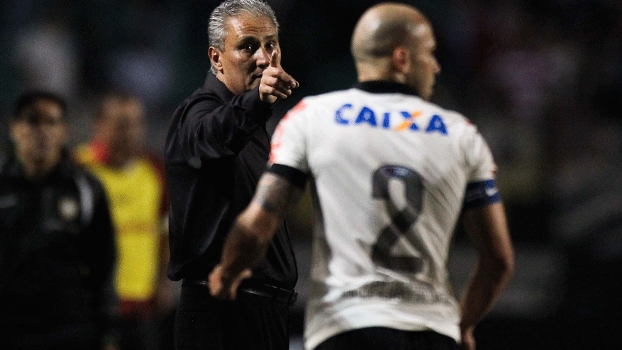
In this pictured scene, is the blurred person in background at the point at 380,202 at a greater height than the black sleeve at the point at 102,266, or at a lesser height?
greater

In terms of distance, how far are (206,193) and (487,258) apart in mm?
1112

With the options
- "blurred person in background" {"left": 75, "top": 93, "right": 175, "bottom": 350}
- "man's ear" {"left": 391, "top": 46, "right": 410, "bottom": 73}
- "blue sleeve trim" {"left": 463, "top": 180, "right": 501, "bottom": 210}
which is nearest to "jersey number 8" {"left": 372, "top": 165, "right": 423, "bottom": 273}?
"blue sleeve trim" {"left": 463, "top": 180, "right": 501, "bottom": 210}

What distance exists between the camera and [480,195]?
3213 mm

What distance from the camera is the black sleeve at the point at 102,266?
207 inches

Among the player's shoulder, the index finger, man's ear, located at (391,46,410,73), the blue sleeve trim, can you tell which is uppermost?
man's ear, located at (391,46,410,73)

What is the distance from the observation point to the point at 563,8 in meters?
10.8

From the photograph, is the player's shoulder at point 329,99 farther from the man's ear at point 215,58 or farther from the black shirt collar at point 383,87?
the man's ear at point 215,58

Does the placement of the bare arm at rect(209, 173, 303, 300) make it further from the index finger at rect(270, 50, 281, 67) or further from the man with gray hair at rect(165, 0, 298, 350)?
the index finger at rect(270, 50, 281, 67)

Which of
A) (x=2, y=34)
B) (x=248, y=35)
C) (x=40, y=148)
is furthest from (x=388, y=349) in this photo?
(x=2, y=34)

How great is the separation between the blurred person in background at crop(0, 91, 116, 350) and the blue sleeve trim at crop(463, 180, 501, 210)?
256cm

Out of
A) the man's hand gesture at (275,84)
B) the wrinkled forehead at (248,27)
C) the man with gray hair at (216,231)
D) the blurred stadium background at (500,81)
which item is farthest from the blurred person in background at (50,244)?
the blurred stadium background at (500,81)

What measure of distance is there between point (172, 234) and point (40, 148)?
1588mm

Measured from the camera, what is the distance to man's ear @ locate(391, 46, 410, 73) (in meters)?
3.23

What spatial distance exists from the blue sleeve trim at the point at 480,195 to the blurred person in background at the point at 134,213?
11.9 feet
